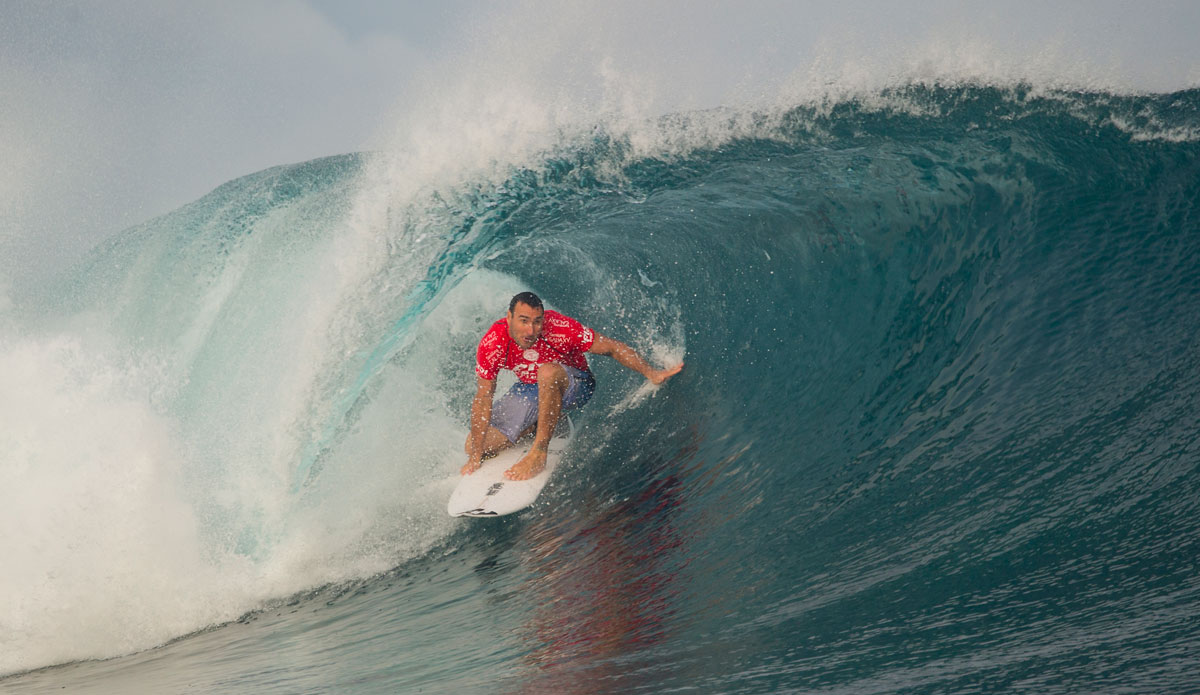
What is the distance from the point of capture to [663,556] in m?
3.85

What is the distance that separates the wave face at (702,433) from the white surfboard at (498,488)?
0.20 m

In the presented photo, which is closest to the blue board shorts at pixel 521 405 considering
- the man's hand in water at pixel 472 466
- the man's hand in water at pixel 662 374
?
the man's hand in water at pixel 472 466

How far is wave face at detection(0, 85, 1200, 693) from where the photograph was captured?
3137mm

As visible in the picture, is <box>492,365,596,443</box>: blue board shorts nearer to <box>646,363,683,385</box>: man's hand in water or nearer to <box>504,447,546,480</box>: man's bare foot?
<box>504,447,546,480</box>: man's bare foot

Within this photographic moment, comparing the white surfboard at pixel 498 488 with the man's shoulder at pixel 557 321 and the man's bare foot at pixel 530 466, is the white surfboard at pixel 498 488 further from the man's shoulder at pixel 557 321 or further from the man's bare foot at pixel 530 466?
the man's shoulder at pixel 557 321

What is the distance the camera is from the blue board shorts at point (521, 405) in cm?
476

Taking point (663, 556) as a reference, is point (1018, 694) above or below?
below

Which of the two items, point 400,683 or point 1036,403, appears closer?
point 400,683

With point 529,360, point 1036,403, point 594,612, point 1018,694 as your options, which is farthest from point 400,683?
point 1036,403

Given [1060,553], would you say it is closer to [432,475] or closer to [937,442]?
[937,442]

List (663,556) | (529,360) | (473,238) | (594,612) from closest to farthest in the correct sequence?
(594,612), (663,556), (529,360), (473,238)

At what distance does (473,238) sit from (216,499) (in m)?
2.49

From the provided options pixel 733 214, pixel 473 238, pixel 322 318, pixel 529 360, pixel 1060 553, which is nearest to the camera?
pixel 1060 553

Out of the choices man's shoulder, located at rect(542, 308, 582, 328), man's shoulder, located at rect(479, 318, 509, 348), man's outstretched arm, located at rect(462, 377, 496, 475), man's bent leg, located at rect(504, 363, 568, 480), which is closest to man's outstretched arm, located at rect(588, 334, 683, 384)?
man's shoulder, located at rect(542, 308, 582, 328)
